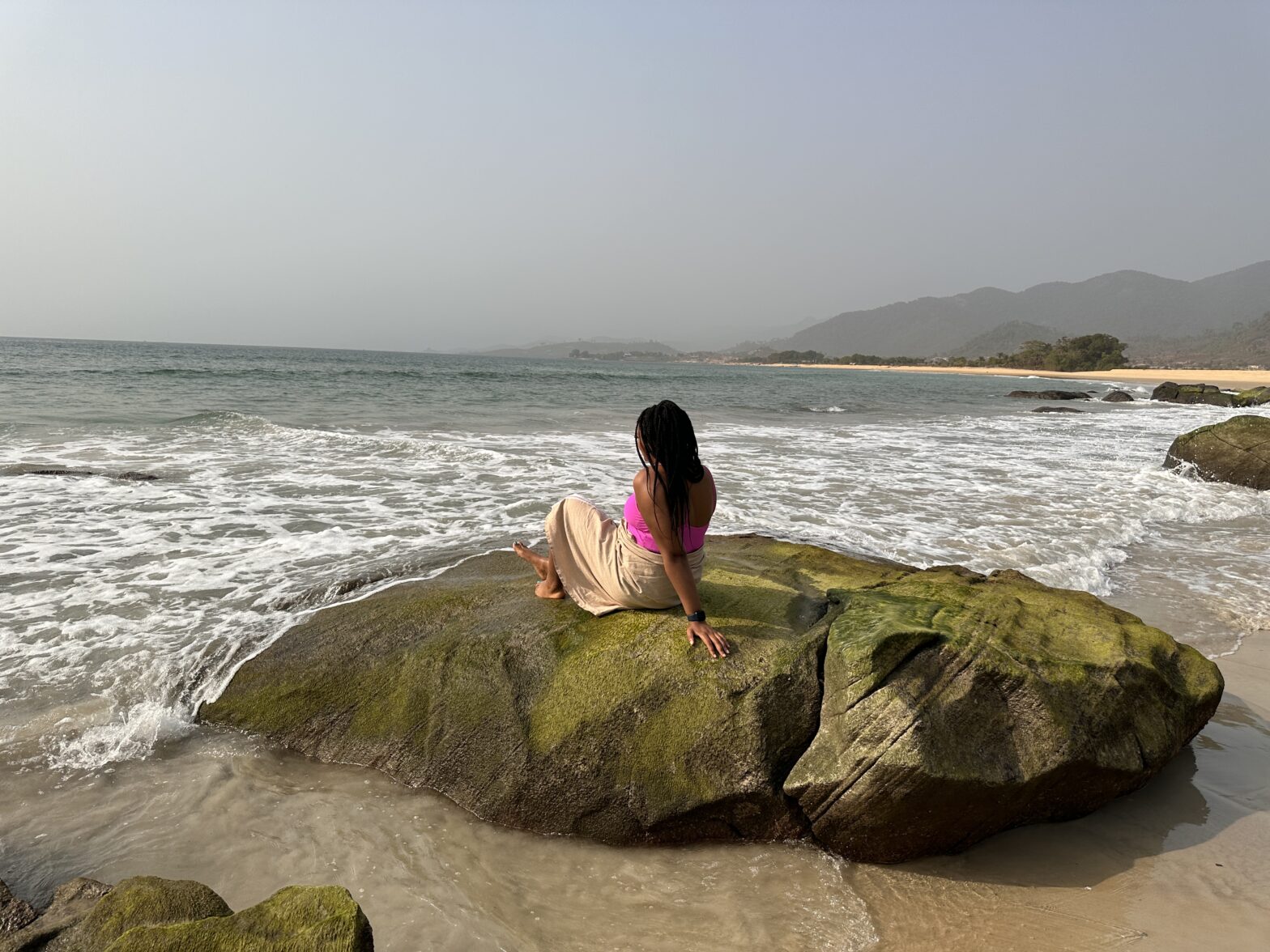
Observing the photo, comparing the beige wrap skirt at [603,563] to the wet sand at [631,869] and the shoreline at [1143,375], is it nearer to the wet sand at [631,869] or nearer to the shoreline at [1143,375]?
the wet sand at [631,869]

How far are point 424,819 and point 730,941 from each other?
5.47ft

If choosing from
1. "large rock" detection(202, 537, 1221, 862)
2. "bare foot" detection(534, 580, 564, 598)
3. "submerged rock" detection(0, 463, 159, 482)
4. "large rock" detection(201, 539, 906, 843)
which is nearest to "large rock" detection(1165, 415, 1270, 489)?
"large rock" detection(202, 537, 1221, 862)

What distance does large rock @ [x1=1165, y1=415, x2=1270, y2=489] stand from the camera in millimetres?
12484

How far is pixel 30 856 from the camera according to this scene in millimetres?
3279

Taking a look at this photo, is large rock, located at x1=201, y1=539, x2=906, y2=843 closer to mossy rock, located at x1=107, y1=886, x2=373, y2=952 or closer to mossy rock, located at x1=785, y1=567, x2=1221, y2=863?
mossy rock, located at x1=785, y1=567, x2=1221, y2=863

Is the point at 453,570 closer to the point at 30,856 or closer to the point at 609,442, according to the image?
the point at 30,856

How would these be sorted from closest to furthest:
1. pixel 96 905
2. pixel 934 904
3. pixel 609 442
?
pixel 96 905 < pixel 934 904 < pixel 609 442

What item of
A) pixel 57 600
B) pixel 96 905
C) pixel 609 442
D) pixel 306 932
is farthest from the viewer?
pixel 609 442

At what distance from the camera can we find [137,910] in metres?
2.27

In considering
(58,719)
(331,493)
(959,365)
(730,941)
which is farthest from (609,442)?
(959,365)

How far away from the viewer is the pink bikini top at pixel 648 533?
423 centimetres

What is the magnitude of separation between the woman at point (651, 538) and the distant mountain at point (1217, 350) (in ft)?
382

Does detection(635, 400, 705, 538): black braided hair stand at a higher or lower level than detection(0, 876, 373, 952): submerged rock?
higher

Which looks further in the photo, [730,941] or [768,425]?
[768,425]
